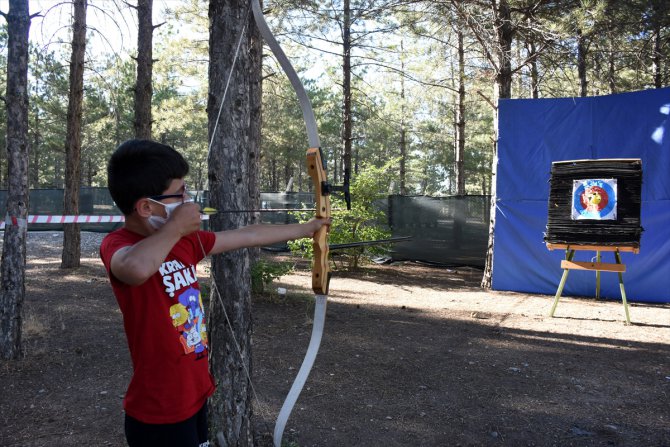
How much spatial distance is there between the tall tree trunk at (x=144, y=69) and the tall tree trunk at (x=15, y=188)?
4.04m

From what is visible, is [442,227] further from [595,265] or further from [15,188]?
[15,188]

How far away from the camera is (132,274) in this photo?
1.37 metres

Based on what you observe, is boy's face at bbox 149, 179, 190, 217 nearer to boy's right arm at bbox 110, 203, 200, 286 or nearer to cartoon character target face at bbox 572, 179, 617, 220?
boy's right arm at bbox 110, 203, 200, 286

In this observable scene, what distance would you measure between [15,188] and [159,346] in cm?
313

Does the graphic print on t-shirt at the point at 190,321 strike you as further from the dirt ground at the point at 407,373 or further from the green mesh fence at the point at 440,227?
the green mesh fence at the point at 440,227

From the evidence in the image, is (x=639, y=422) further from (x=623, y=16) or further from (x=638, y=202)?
(x=623, y=16)

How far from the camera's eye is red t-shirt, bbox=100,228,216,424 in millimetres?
1484

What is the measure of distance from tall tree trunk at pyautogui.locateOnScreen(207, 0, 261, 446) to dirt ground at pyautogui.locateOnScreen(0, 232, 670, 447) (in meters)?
0.59

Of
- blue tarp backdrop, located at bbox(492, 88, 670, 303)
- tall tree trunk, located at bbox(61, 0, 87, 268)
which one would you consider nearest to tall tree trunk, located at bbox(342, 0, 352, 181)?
blue tarp backdrop, located at bbox(492, 88, 670, 303)

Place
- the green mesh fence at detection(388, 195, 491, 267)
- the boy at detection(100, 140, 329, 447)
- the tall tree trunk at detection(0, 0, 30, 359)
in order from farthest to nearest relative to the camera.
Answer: the green mesh fence at detection(388, 195, 491, 267) → the tall tree trunk at detection(0, 0, 30, 359) → the boy at detection(100, 140, 329, 447)

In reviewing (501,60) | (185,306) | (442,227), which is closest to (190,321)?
(185,306)

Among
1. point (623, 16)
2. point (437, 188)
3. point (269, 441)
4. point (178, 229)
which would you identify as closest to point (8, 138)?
point (269, 441)

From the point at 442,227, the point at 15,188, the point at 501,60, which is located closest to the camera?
the point at 15,188

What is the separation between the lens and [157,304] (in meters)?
1.52
